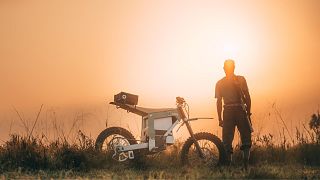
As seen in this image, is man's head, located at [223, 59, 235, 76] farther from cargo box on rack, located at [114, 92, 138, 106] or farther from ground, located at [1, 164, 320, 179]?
cargo box on rack, located at [114, 92, 138, 106]

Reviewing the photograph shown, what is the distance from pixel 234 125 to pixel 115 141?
2585 millimetres

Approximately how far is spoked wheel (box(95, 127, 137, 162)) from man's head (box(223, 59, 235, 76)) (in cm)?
251

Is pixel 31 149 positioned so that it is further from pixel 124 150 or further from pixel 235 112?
pixel 235 112

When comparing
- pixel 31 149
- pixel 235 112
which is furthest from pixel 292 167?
pixel 31 149

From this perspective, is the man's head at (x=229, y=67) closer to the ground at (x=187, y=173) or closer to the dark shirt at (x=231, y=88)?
the dark shirt at (x=231, y=88)

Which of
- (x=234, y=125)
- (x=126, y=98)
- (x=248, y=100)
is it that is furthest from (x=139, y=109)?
(x=248, y=100)

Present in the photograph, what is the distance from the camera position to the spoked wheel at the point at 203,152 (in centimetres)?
1082

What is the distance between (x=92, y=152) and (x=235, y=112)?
3072 millimetres

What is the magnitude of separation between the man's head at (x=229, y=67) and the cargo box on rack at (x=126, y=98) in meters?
2.25

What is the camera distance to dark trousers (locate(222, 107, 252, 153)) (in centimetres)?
1068

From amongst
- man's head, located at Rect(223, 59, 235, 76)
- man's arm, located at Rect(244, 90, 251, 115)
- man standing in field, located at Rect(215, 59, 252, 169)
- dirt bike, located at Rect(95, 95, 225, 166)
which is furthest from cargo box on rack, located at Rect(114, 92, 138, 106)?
man's arm, located at Rect(244, 90, 251, 115)

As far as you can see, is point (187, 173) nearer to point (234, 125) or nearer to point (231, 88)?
point (234, 125)

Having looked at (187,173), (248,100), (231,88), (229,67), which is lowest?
(187,173)

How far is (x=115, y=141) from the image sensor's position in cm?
1165
